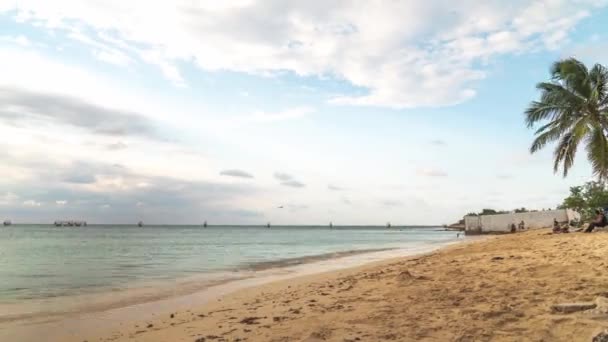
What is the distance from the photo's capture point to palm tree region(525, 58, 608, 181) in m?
22.0

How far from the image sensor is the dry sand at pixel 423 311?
5.61 metres

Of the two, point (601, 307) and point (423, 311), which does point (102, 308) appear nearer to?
point (423, 311)

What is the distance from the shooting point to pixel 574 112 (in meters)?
23.3

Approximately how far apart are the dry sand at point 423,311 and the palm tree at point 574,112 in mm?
13548

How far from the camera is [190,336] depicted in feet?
22.7

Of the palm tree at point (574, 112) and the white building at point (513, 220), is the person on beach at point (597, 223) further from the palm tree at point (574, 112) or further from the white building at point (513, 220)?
the white building at point (513, 220)

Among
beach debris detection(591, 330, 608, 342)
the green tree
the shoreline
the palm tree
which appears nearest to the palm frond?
the palm tree

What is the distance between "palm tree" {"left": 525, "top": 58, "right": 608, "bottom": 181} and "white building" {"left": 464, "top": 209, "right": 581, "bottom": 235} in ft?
58.3

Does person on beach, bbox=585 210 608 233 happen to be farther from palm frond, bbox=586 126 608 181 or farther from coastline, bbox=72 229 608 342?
coastline, bbox=72 229 608 342

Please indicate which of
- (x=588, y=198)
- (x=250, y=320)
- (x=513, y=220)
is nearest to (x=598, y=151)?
(x=588, y=198)

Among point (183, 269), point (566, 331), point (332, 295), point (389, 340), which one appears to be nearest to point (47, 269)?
point (183, 269)

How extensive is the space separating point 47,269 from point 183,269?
6947mm

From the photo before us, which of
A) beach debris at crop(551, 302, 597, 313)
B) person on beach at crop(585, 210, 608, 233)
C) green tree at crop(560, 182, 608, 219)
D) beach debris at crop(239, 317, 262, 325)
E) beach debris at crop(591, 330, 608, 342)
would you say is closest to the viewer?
beach debris at crop(591, 330, 608, 342)

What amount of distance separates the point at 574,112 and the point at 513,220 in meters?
35.8
